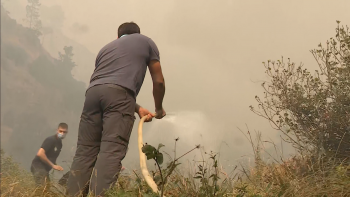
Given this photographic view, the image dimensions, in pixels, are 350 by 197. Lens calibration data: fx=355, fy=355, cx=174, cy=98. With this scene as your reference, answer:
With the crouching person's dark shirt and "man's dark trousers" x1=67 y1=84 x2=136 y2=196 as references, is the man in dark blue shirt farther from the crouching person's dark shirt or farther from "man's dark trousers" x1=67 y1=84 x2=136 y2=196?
the crouching person's dark shirt

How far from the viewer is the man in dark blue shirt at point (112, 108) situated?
2.76 m

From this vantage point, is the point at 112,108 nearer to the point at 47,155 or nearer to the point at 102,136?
the point at 102,136

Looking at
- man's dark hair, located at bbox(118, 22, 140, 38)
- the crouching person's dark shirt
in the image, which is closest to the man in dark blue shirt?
man's dark hair, located at bbox(118, 22, 140, 38)

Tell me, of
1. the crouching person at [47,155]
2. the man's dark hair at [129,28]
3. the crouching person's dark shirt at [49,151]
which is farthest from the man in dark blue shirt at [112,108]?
the crouching person's dark shirt at [49,151]

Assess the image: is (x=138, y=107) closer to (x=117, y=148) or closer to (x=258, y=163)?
(x=117, y=148)

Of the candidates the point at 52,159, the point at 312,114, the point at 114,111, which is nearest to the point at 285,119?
the point at 312,114

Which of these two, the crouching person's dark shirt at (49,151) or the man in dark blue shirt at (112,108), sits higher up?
the crouching person's dark shirt at (49,151)

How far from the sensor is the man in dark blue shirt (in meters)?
2.76

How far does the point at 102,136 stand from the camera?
285cm

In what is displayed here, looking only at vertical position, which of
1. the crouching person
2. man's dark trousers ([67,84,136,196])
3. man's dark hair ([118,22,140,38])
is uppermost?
man's dark hair ([118,22,140,38])

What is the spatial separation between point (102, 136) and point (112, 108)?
24cm

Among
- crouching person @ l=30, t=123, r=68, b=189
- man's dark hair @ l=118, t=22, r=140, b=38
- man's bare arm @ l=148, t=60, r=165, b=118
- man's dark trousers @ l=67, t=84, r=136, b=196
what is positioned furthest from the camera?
crouching person @ l=30, t=123, r=68, b=189

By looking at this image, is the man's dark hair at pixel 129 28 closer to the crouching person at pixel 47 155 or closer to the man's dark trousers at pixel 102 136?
the man's dark trousers at pixel 102 136

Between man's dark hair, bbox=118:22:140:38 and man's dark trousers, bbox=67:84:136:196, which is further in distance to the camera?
man's dark hair, bbox=118:22:140:38
